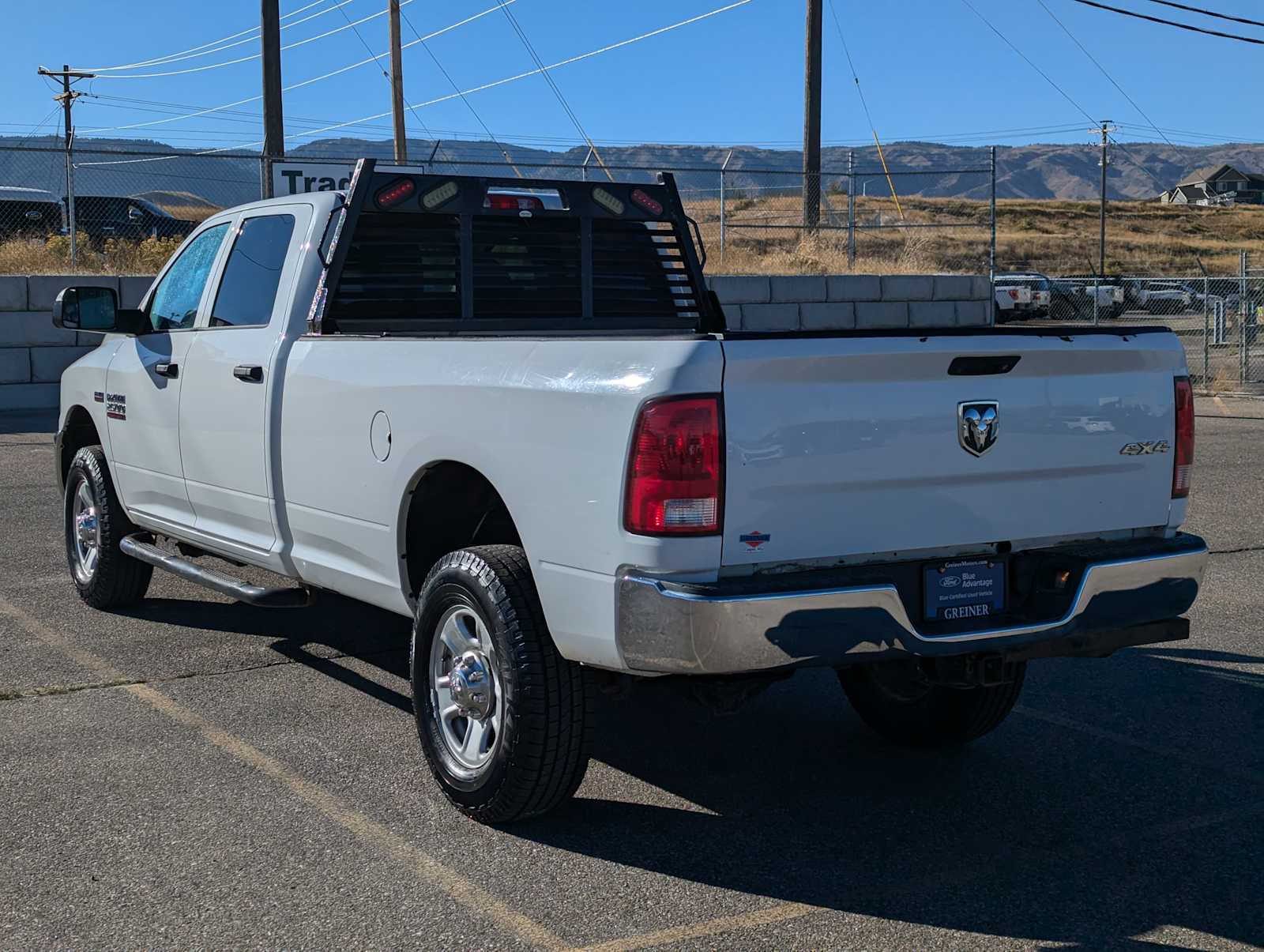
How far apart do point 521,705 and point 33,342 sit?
15.1 meters

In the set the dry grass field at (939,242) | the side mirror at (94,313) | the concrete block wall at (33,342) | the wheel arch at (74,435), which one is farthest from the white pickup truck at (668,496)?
the dry grass field at (939,242)

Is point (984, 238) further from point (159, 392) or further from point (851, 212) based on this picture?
point (159, 392)

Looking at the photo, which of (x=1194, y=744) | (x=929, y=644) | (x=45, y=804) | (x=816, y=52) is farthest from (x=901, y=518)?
(x=816, y=52)

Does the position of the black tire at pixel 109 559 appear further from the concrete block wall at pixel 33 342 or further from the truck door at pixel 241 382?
the concrete block wall at pixel 33 342

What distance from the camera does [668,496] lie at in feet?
12.8

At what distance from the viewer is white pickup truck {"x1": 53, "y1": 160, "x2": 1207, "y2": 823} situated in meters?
3.92

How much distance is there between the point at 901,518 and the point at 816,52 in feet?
84.7

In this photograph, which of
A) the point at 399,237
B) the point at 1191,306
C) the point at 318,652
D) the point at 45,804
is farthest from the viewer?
the point at 1191,306

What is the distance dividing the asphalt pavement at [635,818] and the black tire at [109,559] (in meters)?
0.49

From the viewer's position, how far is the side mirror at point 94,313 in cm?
686

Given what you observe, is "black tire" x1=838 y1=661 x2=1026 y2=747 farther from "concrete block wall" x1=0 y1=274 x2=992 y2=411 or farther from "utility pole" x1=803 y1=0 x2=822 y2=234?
"utility pole" x1=803 y1=0 x2=822 y2=234

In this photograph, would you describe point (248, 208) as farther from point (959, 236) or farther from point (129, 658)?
point (959, 236)

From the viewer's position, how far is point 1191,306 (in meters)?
50.5

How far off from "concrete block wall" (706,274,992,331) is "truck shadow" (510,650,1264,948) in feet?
47.4
